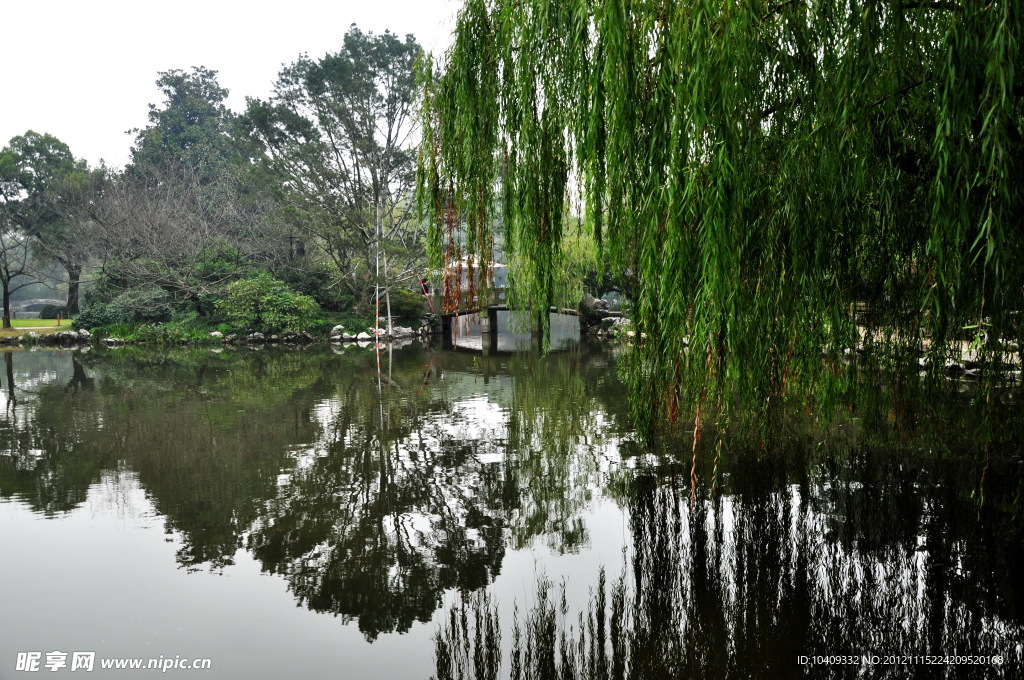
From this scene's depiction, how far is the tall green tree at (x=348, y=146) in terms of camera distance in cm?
2103

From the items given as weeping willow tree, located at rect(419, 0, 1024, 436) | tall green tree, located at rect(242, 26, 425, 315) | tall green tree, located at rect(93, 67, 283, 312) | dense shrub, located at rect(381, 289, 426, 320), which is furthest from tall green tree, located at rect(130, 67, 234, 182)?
weeping willow tree, located at rect(419, 0, 1024, 436)

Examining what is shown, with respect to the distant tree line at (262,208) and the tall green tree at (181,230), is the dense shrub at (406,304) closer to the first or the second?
the distant tree line at (262,208)

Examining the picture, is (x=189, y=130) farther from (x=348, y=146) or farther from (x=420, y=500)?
(x=420, y=500)

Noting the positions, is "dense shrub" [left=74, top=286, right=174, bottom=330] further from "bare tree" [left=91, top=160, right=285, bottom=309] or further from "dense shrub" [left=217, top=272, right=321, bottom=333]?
"dense shrub" [left=217, top=272, right=321, bottom=333]

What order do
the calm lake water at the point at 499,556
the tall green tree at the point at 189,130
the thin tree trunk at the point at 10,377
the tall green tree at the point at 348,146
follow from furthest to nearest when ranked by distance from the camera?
1. the tall green tree at the point at 189,130
2. the tall green tree at the point at 348,146
3. the thin tree trunk at the point at 10,377
4. the calm lake water at the point at 499,556

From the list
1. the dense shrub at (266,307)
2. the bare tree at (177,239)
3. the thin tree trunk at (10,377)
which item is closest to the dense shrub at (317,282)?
the dense shrub at (266,307)

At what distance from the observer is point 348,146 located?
2172cm

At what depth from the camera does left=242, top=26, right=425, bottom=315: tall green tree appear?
21.0 metres

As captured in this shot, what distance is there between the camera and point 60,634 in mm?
3324

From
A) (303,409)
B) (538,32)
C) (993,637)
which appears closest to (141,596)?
(538,32)

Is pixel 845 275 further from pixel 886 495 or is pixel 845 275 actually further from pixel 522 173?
pixel 886 495

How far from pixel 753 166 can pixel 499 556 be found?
273 cm

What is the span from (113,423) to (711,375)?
8.42 metres

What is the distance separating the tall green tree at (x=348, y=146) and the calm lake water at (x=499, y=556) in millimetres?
15147
